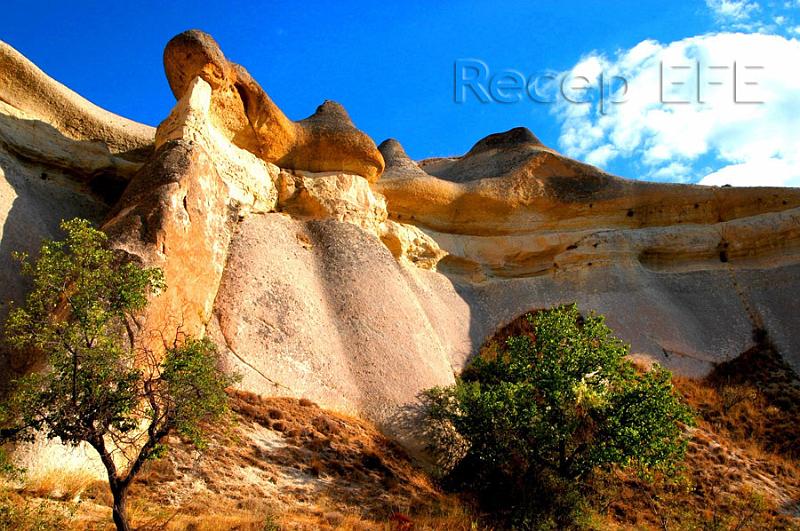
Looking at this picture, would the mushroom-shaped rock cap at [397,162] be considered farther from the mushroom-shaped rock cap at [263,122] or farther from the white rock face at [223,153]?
the white rock face at [223,153]

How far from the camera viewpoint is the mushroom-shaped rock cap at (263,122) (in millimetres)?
15062

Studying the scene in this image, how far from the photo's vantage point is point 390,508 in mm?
9734

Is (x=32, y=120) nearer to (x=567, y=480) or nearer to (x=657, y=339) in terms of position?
(x=567, y=480)

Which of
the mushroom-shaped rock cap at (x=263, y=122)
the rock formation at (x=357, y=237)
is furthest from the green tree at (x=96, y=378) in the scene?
the mushroom-shaped rock cap at (x=263, y=122)

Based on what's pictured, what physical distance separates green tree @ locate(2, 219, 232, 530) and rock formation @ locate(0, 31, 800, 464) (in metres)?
2.15

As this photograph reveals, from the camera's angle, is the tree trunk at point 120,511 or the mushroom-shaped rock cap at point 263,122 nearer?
the tree trunk at point 120,511

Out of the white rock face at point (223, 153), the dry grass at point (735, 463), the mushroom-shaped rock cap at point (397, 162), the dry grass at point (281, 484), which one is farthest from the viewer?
the mushroom-shaped rock cap at point (397, 162)

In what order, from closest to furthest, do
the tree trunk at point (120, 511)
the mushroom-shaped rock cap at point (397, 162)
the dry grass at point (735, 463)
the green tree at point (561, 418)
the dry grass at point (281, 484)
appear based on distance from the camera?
the tree trunk at point (120, 511) < the dry grass at point (281, 484) < the green tree at point (561, 418) < the dry grass at point (735, 463) < the mushroom-shaped rock cap at point (397, 162)

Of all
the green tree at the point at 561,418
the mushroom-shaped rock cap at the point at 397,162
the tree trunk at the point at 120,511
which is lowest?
the tree trunk at the point at 120,511

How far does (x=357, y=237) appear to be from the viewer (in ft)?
53.9

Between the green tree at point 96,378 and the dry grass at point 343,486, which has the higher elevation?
the green tree at point 96,378

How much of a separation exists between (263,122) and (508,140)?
505 inches

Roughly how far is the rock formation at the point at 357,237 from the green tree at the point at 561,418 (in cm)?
162

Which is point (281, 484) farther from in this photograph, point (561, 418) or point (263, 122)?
point (263, 122)
